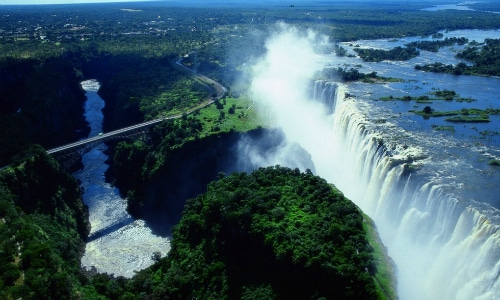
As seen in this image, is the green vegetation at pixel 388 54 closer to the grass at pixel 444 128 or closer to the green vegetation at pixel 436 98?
the green vegetation at pixel 436 98

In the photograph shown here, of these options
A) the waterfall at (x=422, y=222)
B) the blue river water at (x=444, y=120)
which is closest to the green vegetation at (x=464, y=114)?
the blue river water at (x=444, y=120)

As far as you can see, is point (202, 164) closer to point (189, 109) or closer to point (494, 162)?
point (189, 109)

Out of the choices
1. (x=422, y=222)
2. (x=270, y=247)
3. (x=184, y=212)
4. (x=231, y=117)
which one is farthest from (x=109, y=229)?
(x=422, y=222)

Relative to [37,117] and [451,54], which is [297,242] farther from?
[451,54]

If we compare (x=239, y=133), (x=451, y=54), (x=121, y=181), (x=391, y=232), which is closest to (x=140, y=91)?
(x=121, y=181)

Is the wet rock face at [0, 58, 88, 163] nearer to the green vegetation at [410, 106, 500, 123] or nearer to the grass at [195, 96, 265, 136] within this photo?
the grass at [195, 96, 265, 136]

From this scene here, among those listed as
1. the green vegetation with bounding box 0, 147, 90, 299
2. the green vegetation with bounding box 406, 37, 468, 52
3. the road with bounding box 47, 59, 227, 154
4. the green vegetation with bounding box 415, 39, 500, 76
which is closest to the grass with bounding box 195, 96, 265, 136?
the road with bounding box 47, 59, 227, 154
